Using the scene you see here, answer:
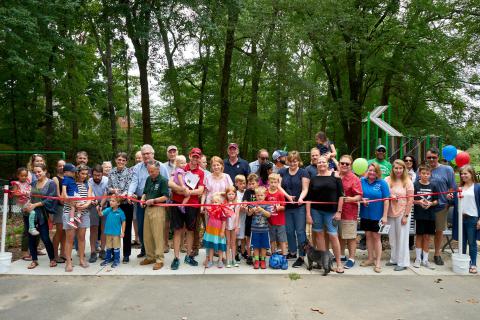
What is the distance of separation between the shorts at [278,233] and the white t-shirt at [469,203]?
2.90 metres

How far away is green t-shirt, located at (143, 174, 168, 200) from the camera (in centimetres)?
645

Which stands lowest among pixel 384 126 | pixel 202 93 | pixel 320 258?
pixel 320 258

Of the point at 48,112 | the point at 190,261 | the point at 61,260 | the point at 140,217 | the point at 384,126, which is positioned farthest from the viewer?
the point at 48,112

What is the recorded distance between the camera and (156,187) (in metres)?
6.46

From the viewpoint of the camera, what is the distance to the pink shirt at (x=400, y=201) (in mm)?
6379

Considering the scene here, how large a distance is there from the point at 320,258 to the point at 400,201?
1.59 meters

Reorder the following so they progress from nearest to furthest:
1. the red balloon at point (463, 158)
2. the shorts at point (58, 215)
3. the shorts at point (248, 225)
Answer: the shorts at point (58, 215) → the shorts at point (248, 225) → the red balloon at point (463, 158)

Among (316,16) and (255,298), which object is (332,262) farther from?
(316,16)

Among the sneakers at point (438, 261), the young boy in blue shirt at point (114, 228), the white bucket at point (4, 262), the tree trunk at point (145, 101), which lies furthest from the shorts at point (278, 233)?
the tree trunk at point (145, 101)

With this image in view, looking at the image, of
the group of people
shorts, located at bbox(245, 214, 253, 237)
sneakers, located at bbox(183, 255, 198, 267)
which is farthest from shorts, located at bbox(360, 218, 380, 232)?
sneakers, located at bbox(183, 255, 198, 267)

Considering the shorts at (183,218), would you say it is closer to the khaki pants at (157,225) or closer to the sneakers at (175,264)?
the khaki pants at (157,225)

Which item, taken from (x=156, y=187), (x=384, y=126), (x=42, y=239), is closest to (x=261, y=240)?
(x=156, y=187)

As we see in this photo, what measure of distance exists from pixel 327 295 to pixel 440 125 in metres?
18.1

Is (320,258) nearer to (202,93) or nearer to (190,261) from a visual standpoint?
(190,261)
